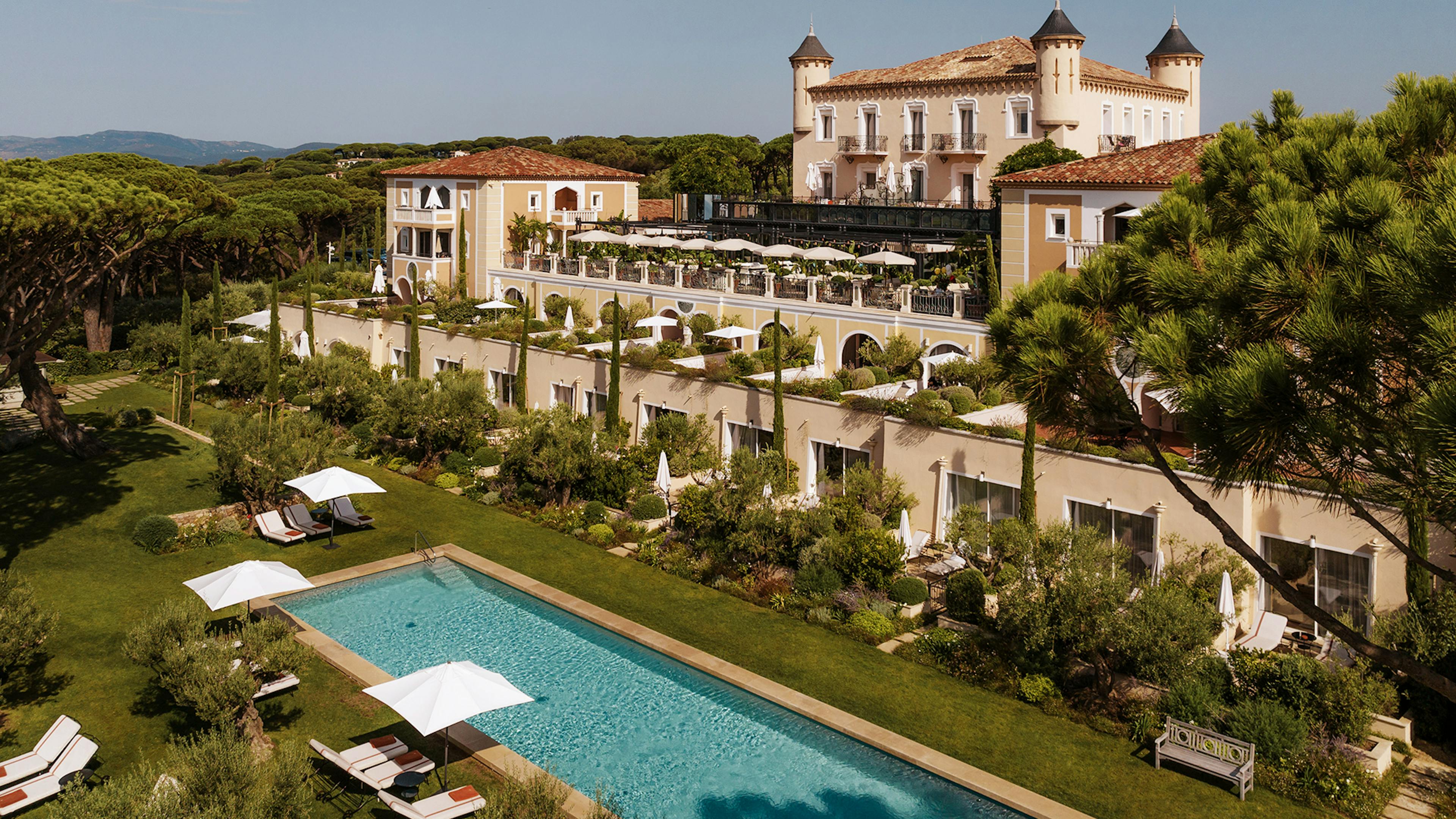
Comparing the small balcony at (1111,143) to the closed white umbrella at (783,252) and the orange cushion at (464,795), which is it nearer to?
the closed white umbrella at (783,252)

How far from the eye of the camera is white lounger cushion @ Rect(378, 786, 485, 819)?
47.8 feet

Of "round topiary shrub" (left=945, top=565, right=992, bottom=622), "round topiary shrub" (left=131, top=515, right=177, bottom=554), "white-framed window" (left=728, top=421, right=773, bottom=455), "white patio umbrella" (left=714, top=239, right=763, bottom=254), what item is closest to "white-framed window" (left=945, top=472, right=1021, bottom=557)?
"round topiary shrub" (left=945, top=565, right=992, bottom=622)

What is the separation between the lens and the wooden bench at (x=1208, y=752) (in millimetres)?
15844

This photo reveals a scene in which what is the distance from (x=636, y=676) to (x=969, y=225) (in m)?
29.2

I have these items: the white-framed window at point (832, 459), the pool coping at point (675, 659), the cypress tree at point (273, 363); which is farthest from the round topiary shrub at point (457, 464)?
the white-framed window at point (832, 459)

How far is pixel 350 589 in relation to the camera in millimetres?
24500

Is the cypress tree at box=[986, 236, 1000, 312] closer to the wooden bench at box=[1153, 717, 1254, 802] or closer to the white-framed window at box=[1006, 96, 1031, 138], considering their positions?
the wooden bench at box=[1153, 717, 1254, 802]

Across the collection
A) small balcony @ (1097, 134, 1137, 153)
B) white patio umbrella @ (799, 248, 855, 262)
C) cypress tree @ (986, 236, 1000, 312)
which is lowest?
cypress tree @ (986, 236, 1000, 312)

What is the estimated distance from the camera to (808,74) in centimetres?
6009

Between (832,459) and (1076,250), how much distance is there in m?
10.3

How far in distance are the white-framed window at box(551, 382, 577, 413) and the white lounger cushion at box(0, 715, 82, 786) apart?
68.0 feet

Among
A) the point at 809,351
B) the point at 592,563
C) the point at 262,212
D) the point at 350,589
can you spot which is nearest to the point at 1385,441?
the point at 592,563

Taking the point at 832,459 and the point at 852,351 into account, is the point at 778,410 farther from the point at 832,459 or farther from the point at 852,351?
the point at 852,351

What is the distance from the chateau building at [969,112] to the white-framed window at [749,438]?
2557 cm
